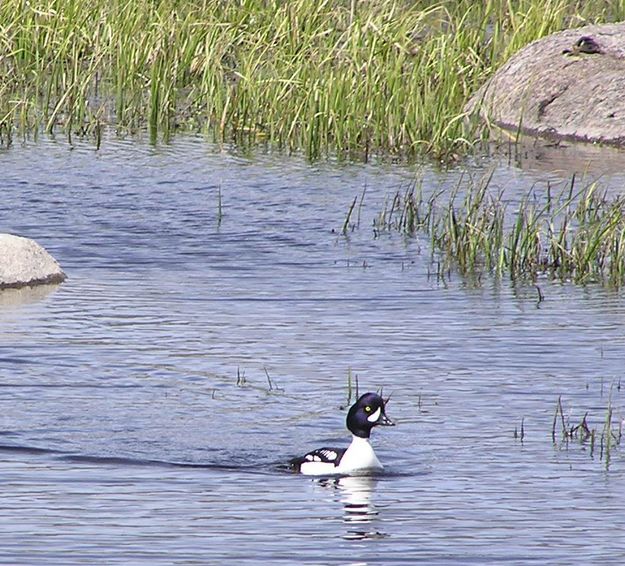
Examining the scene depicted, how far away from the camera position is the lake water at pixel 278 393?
24.6 ft

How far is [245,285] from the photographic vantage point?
12711mm

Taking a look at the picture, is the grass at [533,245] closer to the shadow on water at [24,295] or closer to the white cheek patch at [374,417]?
the shadow on water at [24,295]

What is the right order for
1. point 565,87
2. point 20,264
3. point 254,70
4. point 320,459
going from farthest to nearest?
point 565,87 < point 254,70 < point 20,264 < point 320,459

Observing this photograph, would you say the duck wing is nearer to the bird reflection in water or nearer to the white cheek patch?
the bird reflection in water

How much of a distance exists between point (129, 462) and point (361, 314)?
10.9 feet

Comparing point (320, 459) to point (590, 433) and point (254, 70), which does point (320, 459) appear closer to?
point (590, 433)

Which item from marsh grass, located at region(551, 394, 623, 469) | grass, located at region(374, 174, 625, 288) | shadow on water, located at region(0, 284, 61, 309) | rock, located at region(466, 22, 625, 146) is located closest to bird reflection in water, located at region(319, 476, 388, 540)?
marsh grass, located at region(551, 394, 623, 469)

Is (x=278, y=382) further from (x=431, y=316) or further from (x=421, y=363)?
(x=431, y=316)

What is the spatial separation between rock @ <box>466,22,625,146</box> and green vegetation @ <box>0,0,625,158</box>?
1.40 ft

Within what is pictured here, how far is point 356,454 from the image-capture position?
8.70m

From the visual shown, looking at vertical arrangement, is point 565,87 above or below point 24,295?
above

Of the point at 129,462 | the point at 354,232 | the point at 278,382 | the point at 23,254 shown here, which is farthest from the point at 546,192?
the point at 129,462

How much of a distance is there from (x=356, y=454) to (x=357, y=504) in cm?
43

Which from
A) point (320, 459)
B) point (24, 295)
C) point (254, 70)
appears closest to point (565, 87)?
point (254, 70)
